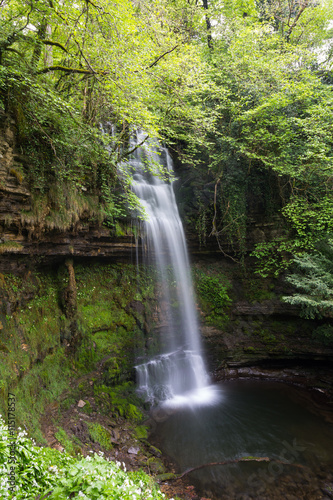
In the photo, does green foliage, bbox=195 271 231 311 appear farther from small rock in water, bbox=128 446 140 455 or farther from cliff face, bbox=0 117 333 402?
small rock in water, bbox=128 446 140 455

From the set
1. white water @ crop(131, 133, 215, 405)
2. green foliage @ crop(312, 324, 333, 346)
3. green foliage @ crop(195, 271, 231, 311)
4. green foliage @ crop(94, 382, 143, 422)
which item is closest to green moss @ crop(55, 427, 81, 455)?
green foliage @ crop(94, 382, 143, 422)

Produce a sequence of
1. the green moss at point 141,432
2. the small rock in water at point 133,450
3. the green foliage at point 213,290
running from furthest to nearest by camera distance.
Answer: the green foliage at point 213,290 < the green moss at point 141,432 < the small rock in water at point 133,450

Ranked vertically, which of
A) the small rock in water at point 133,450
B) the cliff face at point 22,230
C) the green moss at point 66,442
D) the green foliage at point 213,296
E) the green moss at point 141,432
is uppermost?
the cliff face at point 22,230

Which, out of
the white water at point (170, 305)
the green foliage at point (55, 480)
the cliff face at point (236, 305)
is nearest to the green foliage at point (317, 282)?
the cliff face at point (236, 305)

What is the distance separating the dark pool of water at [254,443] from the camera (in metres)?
5.77

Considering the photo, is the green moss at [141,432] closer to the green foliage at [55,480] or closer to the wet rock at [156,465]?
the wet rock at [156,465]

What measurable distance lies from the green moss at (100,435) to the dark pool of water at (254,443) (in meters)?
1.50

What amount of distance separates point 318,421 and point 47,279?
9.36m

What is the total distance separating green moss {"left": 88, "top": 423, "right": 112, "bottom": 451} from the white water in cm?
246

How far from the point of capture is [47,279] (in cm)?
782

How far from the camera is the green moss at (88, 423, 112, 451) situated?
6.03 meters

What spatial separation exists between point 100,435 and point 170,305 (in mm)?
5318

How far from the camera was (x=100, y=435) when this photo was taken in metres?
6.25

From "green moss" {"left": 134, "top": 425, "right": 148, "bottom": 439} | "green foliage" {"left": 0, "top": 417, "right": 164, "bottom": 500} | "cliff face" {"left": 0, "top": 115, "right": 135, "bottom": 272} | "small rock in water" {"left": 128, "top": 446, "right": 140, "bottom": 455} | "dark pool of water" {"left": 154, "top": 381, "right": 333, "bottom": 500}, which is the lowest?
"dark pool of water" {"left": 154, "top": 381, "right": 333, "bottom": 500}
